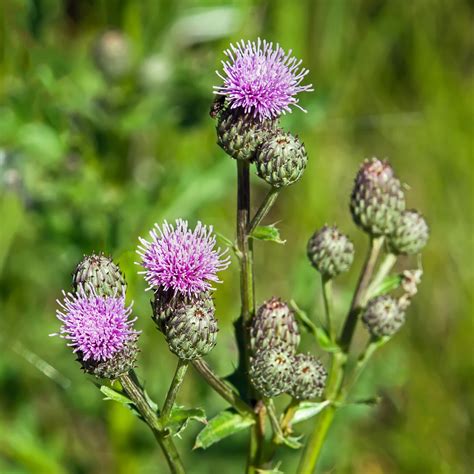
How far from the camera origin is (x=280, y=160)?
→ 2.28m

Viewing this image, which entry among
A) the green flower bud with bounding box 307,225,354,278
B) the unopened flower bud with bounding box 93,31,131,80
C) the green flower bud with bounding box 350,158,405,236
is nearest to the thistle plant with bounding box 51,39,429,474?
the green flower bud with bounding box 307,225,354,278

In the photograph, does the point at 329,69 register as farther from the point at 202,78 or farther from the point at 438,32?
the point at 202,78

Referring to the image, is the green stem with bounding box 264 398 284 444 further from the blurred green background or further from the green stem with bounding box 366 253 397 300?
the blurred green background


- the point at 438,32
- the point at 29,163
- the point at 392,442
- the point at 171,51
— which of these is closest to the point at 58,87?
the point at 29,163

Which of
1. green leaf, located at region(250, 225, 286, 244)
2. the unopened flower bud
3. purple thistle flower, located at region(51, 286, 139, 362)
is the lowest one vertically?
purple thistle flower, located at region(51, 286, 139, 362)

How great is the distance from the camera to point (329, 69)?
241 inches

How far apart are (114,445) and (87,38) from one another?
309cm

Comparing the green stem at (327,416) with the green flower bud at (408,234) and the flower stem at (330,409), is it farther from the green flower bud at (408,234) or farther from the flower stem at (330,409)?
the green flower bud at (408,234)

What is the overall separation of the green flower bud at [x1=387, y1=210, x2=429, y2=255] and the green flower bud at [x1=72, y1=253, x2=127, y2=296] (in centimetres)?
110

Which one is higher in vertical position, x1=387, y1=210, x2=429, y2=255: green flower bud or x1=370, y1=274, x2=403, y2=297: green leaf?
x1=387, y1=210, x2=429, y2=255: green flower bud

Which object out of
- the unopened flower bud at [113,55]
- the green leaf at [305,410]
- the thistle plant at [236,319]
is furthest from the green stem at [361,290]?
the unopened flower bud at [113,55]

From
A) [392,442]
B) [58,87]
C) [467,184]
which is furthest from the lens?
[467,184]

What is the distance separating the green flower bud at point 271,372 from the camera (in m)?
2.32

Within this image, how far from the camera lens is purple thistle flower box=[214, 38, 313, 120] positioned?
2.34 m
